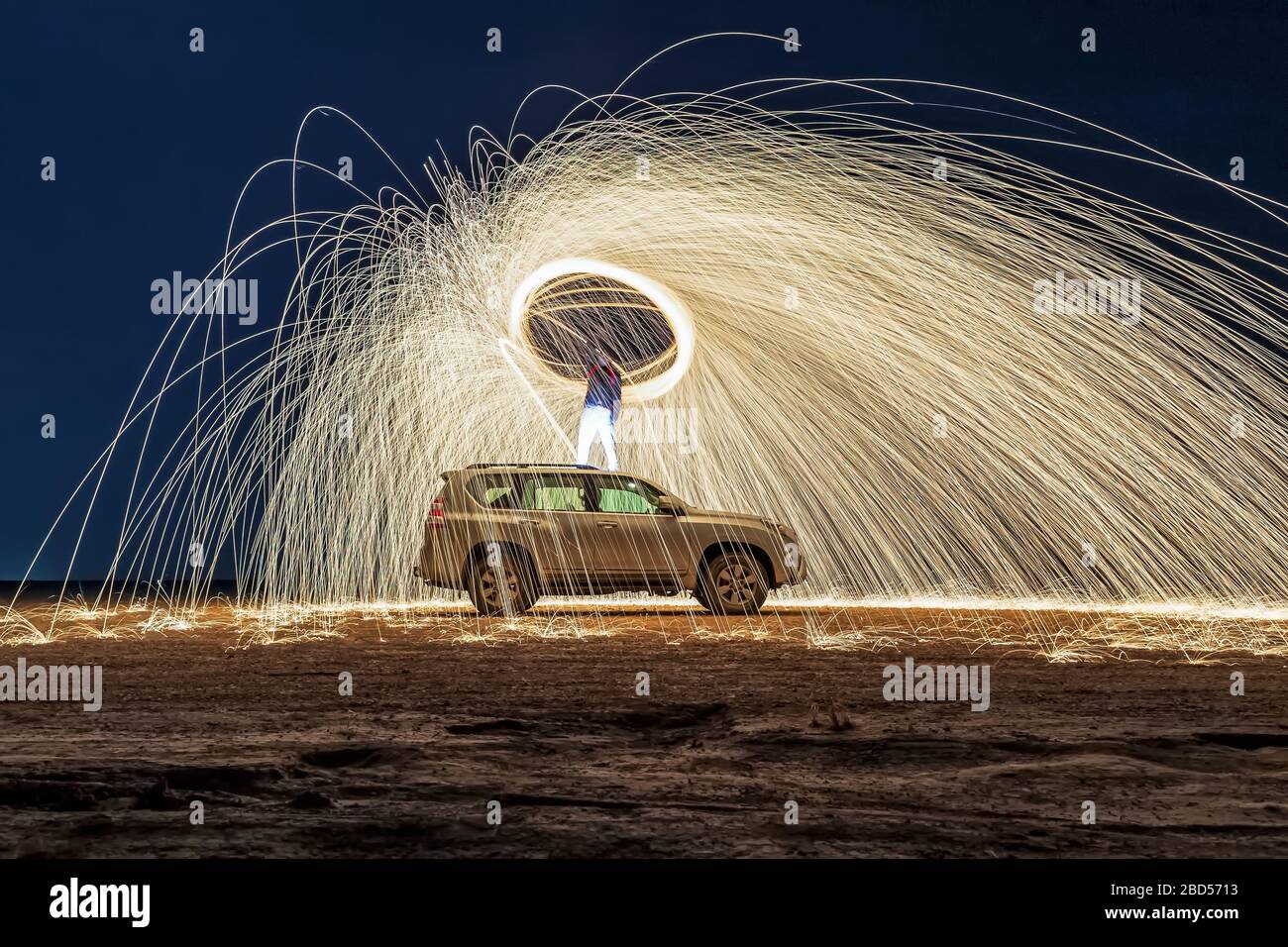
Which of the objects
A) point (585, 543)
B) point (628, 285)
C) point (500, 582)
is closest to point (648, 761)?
point (585, 543)

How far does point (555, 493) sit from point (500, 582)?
1373 millimetres

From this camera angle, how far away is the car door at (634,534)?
15.4 m

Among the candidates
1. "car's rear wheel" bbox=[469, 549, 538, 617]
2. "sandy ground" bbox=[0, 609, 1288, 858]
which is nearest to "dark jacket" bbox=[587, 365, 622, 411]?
"car's rear wheel" bbox=[469, 549, 538, 617]

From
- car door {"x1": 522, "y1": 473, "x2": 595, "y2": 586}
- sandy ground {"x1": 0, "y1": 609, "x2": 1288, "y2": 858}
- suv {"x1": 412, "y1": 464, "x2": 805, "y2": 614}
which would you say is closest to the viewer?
sandy ground {"x1": 0, "y1": 609, "x2": 1288, "y2": 858}

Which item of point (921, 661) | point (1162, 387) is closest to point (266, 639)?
point (921, 661)

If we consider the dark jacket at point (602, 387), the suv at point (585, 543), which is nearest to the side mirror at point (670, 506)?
the suv at point (585, 543)

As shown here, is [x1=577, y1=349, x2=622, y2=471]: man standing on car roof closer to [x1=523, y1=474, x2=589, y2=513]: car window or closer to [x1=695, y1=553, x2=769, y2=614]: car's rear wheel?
[x1=523, y1=474, x2=589, y2=513]: car window

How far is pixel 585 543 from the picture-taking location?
15.4 meters

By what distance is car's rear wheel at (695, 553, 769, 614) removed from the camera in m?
15.6

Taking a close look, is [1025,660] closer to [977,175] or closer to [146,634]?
[977,175]

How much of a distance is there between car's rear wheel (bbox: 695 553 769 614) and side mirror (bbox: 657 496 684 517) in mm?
793

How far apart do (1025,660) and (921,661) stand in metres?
1.00

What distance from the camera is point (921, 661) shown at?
10.8 metres
